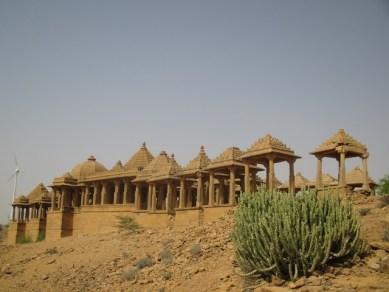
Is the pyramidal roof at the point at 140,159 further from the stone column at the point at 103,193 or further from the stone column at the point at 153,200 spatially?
the stone column at the point at 153,200

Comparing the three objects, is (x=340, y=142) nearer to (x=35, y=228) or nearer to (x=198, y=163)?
(x=198, y=163)

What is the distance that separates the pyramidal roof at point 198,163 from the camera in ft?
88.1

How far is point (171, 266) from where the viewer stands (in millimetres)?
16500

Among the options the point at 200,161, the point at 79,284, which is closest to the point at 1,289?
the point at 79,284

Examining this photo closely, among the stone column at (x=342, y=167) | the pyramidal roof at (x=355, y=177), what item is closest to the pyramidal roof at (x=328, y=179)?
the pyramidal roof at (x=355, y=177)

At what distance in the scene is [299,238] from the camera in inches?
444

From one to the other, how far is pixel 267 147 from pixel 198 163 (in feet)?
20.7

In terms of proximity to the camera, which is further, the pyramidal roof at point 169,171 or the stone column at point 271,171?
the pyramidal roof at point 169,171

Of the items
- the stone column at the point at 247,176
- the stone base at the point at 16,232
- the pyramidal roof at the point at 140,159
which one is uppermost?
the pyramidal roof at the point at 140,159

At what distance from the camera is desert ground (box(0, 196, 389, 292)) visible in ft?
35.6

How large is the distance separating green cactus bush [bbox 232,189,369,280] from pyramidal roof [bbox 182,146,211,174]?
14206mm

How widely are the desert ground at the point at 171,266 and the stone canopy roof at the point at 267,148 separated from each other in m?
3.28

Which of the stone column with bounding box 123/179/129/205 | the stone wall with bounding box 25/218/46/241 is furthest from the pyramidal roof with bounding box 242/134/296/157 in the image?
the stone wall with bounding box 25/218/46/241

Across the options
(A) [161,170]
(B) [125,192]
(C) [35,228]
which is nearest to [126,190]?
(B) [125,192]
